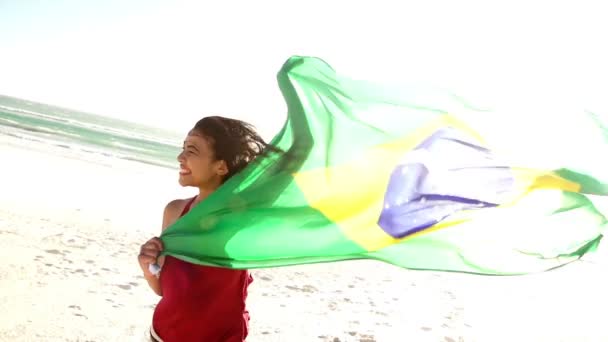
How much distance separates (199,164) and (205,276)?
0.44 meters

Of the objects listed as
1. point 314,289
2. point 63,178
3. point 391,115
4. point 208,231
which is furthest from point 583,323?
point 63,178

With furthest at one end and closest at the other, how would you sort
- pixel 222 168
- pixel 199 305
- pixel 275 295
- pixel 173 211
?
pixel 275 295, pixel 173 211, pixel 222 168, pixel 199 305

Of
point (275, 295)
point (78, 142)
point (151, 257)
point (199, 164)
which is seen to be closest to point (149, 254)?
point (151, 257)

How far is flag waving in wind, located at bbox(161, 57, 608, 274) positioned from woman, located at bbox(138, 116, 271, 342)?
0.08 metres

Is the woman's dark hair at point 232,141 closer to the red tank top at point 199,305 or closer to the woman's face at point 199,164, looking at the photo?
the woman's face at point 199,164

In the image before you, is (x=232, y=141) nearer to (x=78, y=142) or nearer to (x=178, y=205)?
(x=178, y=205)

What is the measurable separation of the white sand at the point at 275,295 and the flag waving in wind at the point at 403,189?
2.60 meters

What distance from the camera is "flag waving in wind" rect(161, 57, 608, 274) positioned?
1940mm

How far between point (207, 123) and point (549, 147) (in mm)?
1496

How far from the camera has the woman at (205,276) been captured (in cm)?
181

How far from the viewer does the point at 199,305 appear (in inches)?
70.6

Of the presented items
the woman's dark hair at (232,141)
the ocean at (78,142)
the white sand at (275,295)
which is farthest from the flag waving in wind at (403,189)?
the ocean at (78,142)

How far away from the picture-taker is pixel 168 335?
1.86m

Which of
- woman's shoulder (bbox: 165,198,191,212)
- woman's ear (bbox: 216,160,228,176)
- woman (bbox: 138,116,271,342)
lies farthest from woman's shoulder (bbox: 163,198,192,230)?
woman's ear (bbox: 216,160,228,176)
